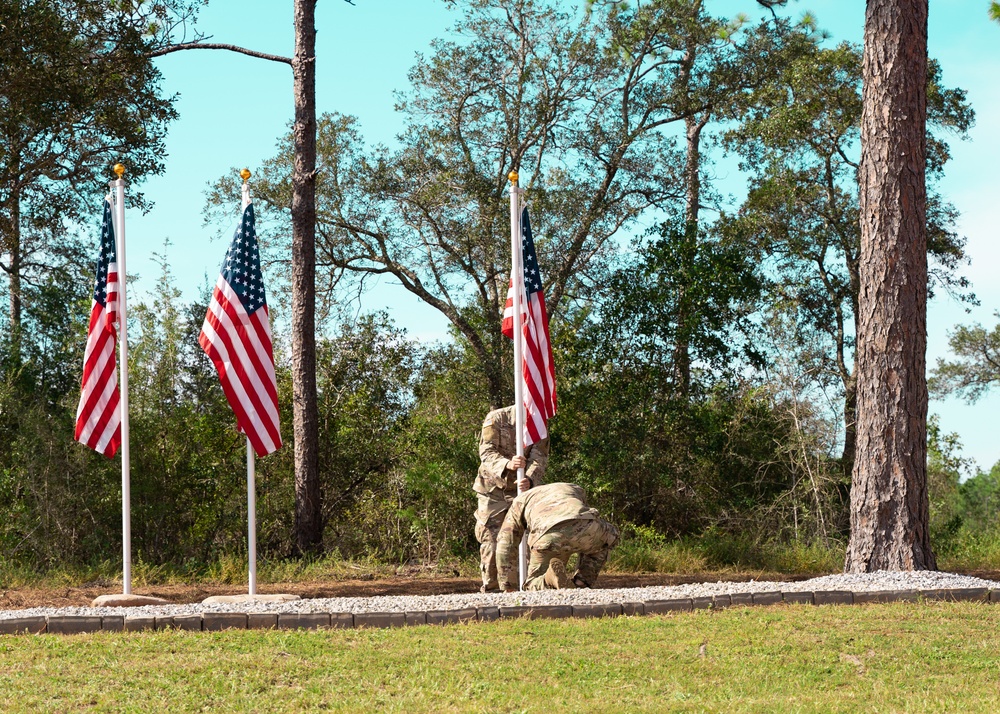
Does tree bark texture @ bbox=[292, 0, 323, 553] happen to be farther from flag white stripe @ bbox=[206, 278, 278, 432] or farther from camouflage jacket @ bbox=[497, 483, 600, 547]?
camouflage jacket @ bbox=[497, 483, 600, 547]

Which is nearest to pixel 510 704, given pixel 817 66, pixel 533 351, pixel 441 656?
pixel 441 656

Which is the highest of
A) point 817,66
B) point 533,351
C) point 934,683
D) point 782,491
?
point 817,66

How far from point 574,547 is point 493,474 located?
1882mm

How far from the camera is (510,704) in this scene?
6242 millimetres

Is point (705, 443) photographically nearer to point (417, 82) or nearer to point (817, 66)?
point (817, 66)

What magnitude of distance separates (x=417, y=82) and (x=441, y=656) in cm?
1403

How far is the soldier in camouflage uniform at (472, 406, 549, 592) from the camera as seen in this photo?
11383 mm

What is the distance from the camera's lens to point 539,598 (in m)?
8.96

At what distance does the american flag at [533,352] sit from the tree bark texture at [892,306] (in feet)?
11.0

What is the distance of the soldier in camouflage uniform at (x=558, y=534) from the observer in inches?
376

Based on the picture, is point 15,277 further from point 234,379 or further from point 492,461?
point 492,461

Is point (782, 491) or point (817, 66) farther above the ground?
point (817, 66)

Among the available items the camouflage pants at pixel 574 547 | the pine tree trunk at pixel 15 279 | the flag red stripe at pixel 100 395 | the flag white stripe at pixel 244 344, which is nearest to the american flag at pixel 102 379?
the flag red stripe at pixel 100 395

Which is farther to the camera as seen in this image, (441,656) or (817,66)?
(817,66)
